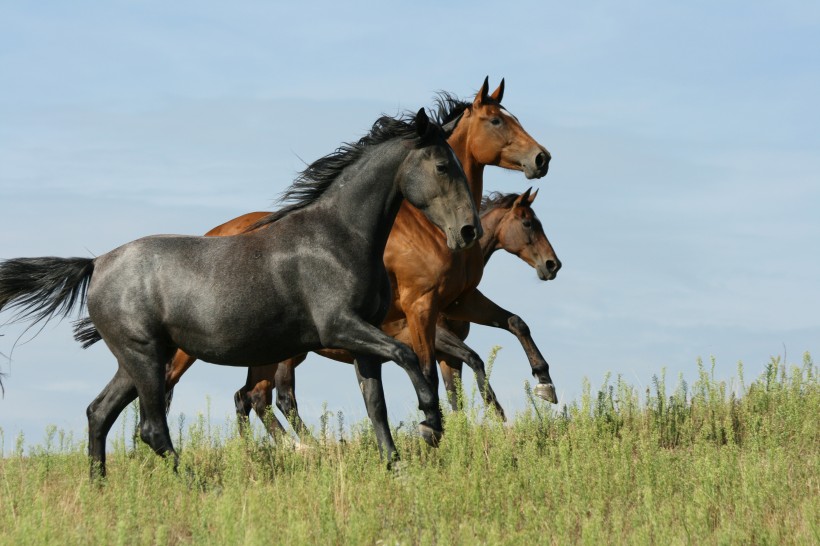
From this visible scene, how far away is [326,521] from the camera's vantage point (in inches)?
266

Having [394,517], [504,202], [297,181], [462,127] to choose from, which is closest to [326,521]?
[394,517]

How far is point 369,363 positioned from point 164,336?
1.61 metres

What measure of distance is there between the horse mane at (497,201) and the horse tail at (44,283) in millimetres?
5344

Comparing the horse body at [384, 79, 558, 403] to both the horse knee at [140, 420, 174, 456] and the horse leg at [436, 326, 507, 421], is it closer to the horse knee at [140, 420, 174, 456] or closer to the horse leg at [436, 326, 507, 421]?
the horse leg at [436, 326, 507, 421]

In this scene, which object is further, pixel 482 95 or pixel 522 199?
pixel 522 199

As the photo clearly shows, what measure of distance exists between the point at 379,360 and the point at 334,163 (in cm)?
156

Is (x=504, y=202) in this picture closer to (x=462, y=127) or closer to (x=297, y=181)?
(x=462, y=127)

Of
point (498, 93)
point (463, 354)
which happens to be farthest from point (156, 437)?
point (498, 93)

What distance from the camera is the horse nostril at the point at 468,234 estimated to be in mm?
8156

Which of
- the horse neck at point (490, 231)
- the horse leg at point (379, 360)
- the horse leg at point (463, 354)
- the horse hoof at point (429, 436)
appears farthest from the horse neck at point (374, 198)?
the horse neck at point (490, 231)

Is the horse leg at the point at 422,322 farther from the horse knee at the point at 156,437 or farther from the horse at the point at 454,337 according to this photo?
the horse knee at the point at 156,437

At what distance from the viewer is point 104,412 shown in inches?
348

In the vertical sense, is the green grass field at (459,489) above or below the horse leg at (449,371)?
below

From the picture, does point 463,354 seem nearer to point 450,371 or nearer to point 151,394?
point 450,371
